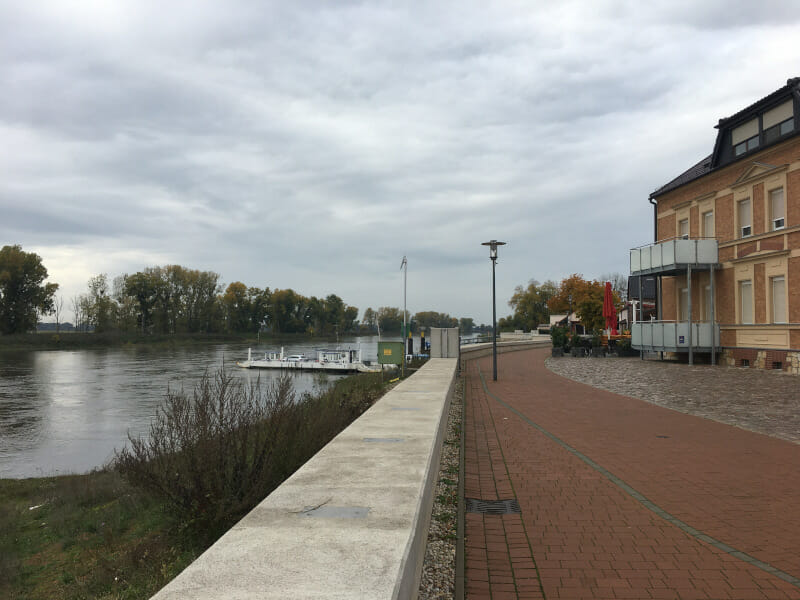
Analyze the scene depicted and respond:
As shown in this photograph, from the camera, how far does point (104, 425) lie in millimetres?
22516

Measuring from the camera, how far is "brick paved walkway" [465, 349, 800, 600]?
3.86m

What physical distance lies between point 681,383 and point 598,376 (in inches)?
120

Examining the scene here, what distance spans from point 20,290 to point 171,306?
89.0ft

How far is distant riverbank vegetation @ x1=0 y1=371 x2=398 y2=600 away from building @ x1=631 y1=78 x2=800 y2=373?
18965 mm

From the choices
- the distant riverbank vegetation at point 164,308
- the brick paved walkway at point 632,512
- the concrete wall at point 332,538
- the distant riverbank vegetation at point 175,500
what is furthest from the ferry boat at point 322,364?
the concrete wall at point 332,538

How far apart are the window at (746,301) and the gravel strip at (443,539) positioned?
753 inches

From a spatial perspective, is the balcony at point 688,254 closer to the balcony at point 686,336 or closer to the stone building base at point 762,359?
the balcony at point 686,336

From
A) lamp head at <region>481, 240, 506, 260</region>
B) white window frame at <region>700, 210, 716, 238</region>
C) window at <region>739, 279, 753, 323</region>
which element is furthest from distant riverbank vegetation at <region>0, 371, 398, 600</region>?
white window frame at <region>700, 210, 716, 238</region>

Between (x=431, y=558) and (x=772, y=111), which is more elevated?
(x=772, y=111)

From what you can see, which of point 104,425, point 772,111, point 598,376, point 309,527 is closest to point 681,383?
point 598,376

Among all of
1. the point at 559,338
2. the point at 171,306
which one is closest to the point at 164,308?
the point at 171,306

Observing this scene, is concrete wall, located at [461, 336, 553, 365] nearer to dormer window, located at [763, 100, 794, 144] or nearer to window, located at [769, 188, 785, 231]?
window, located at [769, 188, 785, 231]

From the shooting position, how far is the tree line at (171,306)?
85312 millimetres

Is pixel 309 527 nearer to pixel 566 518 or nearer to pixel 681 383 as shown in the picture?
pixel 566 518
